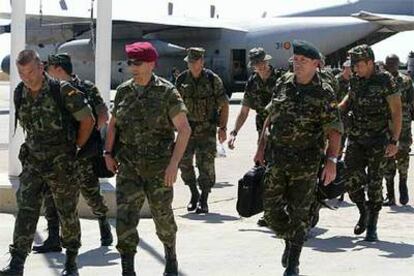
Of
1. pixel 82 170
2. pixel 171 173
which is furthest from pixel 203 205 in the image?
pixel 171 173

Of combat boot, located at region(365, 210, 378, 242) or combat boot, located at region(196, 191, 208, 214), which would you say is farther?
combat boot, located at region(196, 191, 208, 214)

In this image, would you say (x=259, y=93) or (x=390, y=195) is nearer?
(x=259, y=93)

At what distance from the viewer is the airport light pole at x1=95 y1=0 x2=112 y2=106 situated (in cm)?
900

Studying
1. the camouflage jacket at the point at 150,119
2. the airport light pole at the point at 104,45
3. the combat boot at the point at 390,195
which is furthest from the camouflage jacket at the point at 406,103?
the camouflage jacket at the point at 150,119

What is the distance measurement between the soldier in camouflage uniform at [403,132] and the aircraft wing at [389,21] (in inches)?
845

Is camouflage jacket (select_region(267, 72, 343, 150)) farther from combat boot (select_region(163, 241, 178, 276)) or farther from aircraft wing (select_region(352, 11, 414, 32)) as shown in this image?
aircraft wing (select_region(352, 11, 414, 32))

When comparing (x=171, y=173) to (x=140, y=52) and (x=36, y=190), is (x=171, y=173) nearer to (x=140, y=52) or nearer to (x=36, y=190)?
(x=140, y=52)

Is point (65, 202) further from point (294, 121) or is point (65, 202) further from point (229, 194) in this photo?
point (229, 194)

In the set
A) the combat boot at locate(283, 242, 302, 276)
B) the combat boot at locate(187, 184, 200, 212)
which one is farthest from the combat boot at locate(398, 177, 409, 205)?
the combat boot at locate(283, 242, 302, 276)

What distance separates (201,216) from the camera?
9359 millimetres

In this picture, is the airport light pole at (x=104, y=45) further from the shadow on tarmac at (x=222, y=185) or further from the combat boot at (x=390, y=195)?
the combat boot at (x=390, y=195)

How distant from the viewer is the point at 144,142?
19.3 feet

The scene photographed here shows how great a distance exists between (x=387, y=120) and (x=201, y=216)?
242cm

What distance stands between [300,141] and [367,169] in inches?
76.9
